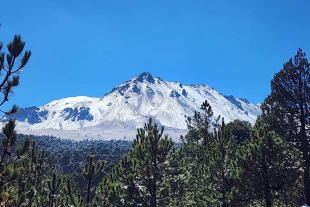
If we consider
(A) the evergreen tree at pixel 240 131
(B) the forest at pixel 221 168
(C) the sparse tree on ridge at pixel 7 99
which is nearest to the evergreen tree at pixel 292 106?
(B) the forest at pixel 221 168

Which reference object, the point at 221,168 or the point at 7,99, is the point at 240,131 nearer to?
the point at 221,168

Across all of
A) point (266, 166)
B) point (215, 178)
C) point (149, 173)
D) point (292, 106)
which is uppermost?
point (292, 106)

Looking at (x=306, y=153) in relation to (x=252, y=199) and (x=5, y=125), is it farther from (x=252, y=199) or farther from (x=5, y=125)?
(x=5, y=125)

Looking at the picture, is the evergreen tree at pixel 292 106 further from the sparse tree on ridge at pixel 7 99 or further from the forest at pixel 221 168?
the sparse tree on ridge at pixel 7 99

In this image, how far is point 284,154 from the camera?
60.8 feet

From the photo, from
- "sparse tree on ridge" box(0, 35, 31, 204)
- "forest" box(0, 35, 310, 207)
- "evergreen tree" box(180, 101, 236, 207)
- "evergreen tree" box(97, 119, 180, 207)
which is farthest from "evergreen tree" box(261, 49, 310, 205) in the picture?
"sparse tree on ridge" box(0, 35, 31, 204)

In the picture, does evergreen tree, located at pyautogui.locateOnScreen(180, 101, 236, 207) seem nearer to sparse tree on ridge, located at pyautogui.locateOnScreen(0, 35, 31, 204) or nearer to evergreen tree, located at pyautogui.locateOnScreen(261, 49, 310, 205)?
evergreen tree, located at pyautogui.locateOnScreen(261, 49, 310, 205)

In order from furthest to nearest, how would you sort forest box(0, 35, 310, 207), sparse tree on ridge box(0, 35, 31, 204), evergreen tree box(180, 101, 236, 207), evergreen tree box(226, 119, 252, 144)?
1. evergreen tree box(226, 119, 252, 144)
2. evergreen tree box(180, 101, 236, 207)
3. forest box(0, 35, 310, 207)
4. sparse tree on ridge box(0, 35, 31, 204)

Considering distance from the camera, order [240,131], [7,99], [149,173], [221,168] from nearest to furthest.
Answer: [7,99] < [149,173] < [221,168] < [240,131]

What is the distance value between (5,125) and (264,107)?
19504 mm

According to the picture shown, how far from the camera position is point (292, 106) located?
21.9 meters

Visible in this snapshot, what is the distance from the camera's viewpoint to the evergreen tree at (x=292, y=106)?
20.9 metres

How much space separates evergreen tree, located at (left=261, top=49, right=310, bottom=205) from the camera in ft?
68.7

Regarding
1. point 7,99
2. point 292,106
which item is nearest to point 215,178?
point 292,106
